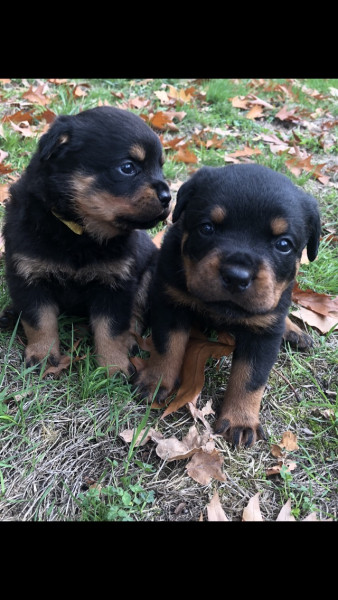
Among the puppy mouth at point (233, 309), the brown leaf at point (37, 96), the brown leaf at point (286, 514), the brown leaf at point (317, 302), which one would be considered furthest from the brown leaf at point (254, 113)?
the brown leaf at point (286, 514)

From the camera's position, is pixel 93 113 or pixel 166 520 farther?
pixel 93 113

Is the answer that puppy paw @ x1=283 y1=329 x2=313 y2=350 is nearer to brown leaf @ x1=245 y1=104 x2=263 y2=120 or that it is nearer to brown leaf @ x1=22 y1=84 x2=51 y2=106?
brown leaf @ x1=245 y1=104 x2=263 y2=120

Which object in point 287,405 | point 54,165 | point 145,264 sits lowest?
point 287,405

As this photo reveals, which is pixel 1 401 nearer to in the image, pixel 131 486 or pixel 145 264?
pixel 131 486

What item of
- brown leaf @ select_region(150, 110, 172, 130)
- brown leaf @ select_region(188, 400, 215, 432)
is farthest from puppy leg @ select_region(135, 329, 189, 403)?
brown leaf @ select_region(150, 110, 172, 130)

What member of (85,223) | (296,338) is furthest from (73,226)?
(296,338)

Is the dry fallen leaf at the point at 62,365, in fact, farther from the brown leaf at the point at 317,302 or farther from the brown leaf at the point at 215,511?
the brown leaf at the point at 317,302

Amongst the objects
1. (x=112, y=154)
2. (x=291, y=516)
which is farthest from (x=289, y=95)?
(x=291, y=516)
